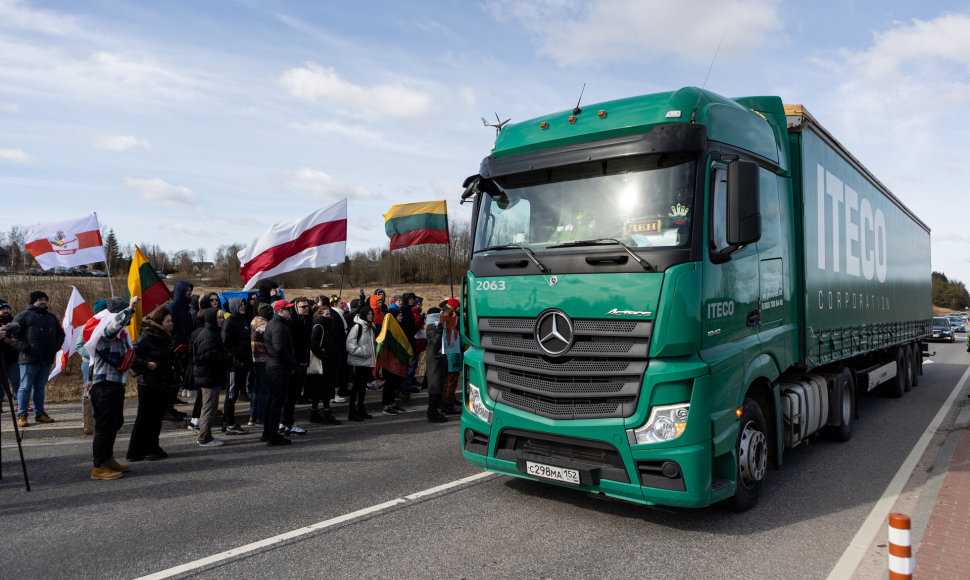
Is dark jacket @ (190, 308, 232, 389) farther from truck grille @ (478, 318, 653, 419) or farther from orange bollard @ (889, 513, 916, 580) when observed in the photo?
orange bollard @ (889, 513, 916, 580)

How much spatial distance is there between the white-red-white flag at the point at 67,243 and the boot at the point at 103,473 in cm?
733

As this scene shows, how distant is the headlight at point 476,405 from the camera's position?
A: 5312mm

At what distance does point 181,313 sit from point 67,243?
4.17 m

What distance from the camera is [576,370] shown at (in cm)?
477

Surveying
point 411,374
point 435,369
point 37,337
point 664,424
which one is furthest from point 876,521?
point 37,337

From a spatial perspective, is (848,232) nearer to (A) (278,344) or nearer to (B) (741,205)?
(B) (741,205)

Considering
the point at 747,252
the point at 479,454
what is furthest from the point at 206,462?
the point at 747,252

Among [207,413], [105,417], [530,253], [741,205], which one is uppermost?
[741,205]

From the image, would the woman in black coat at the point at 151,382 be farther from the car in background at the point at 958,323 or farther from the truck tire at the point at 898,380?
the car in background at the point at 958,323

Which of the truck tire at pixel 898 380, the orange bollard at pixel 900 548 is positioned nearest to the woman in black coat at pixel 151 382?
the orange bollard at pixel 900 548

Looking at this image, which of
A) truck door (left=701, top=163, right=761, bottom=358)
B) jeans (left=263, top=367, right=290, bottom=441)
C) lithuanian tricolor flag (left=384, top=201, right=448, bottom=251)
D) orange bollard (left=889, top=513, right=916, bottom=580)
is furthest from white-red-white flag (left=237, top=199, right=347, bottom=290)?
orange bollard (left=889, top=513, right=916, bottom=580)

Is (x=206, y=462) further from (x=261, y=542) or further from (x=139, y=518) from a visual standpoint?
(x=261, y=542)

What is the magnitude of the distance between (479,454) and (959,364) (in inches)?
894

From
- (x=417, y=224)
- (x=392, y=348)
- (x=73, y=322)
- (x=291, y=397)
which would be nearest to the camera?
(x=291, y=397)
